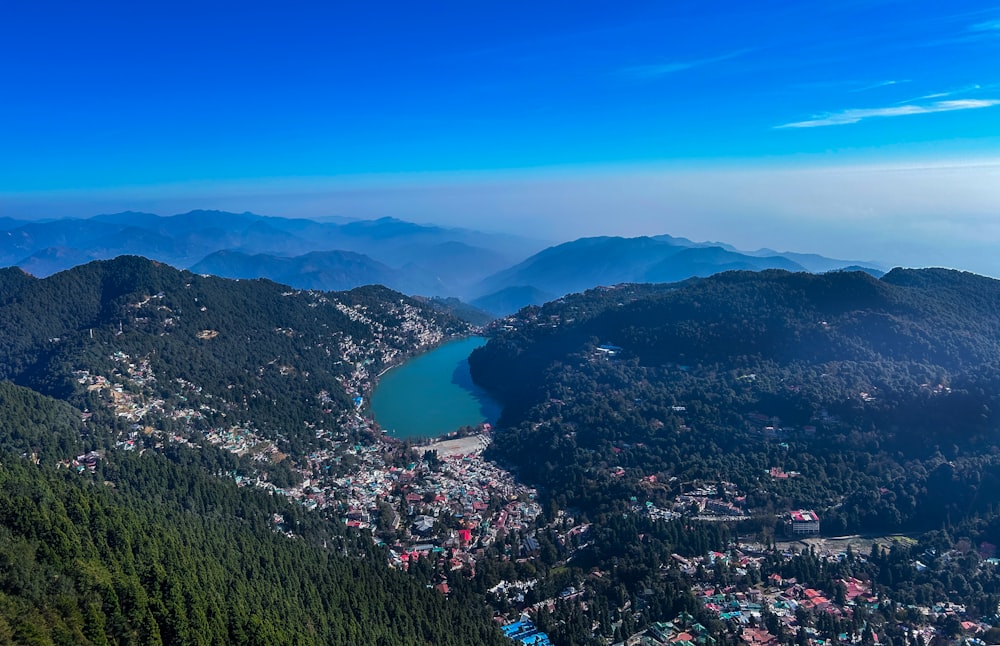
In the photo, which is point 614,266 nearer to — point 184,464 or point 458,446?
point 458,446

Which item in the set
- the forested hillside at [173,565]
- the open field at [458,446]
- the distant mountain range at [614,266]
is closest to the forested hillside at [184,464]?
the forested hillside at [173,565]

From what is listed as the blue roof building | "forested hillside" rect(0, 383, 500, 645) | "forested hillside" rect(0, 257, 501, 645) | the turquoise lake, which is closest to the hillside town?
the blue roof building

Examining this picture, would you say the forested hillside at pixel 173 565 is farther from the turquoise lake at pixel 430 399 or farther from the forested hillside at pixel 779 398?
the turquoise lake at pixel 430 399

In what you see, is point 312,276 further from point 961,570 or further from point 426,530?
point 961,570

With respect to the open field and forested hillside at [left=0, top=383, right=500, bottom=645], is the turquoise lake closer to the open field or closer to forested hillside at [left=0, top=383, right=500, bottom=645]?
the open field

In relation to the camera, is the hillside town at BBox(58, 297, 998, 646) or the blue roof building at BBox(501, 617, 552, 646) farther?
the hillside town at BBox(58, 297, 998, 646)

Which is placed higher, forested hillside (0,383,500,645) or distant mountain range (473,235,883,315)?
distant mountain range (473,235,883,315)

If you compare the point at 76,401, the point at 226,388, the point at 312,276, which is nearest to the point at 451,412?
the point at 226,388
